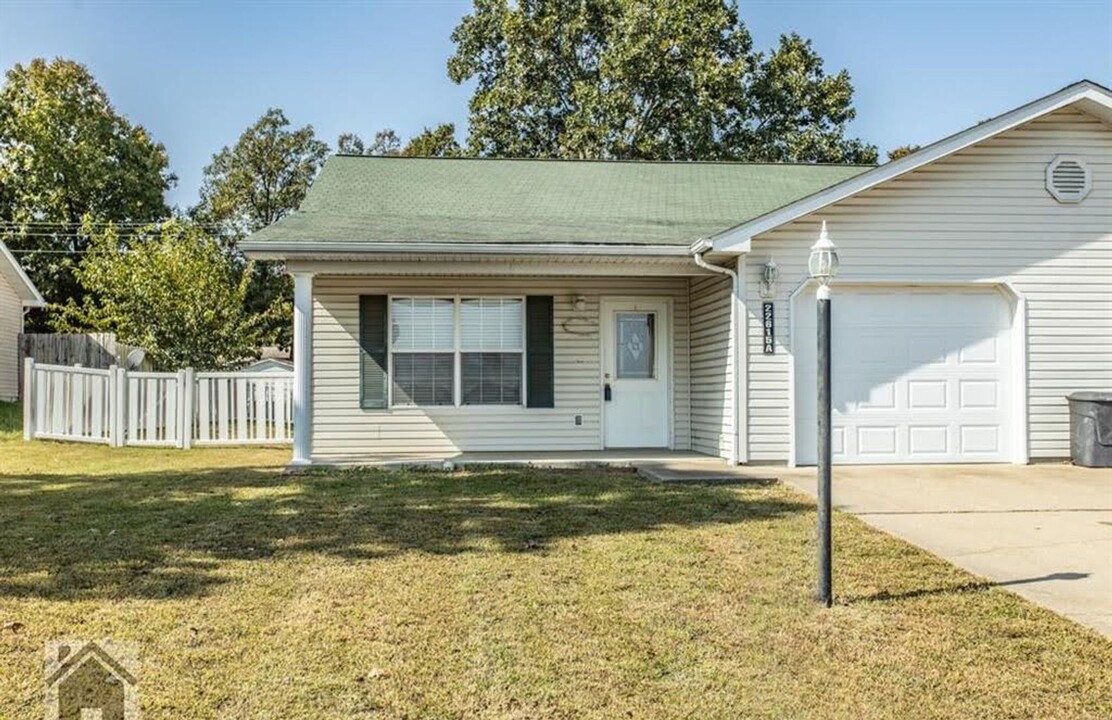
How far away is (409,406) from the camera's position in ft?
35.0

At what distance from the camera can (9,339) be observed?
21.7m

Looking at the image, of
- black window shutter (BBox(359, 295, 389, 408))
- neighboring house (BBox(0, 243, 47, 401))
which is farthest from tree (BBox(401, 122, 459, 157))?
black window shutter (BBox(359, 295, 389, 408))

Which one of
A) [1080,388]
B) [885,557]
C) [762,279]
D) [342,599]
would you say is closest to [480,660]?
[342,599]

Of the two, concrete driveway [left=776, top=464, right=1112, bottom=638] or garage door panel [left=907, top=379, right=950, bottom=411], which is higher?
garage door panel [left=907, top=379, right=950, bottom=411]

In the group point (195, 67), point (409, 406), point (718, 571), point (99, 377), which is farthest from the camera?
point (195, 67)

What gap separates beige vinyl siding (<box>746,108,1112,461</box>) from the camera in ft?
30.2

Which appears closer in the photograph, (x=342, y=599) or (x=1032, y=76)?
(x=342, y=599)

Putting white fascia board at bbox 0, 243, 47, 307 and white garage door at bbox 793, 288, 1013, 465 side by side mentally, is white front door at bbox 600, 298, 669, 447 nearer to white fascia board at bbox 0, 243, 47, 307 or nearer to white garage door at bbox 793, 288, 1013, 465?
white garage door at bbox 793, 288, 1013, 465

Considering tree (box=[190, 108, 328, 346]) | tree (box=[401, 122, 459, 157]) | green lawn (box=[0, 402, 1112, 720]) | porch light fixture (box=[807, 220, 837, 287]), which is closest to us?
green lawn (box=[0, 402, 1112, 720])

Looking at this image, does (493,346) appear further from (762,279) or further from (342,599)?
(342,599)

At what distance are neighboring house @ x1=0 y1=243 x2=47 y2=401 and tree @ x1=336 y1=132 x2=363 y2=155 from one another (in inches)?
552

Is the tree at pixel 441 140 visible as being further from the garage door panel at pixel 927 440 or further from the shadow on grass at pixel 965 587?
the shadow on grass at pixel 965 587

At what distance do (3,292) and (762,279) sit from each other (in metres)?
20.4

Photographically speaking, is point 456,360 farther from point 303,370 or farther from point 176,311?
point 176,311
